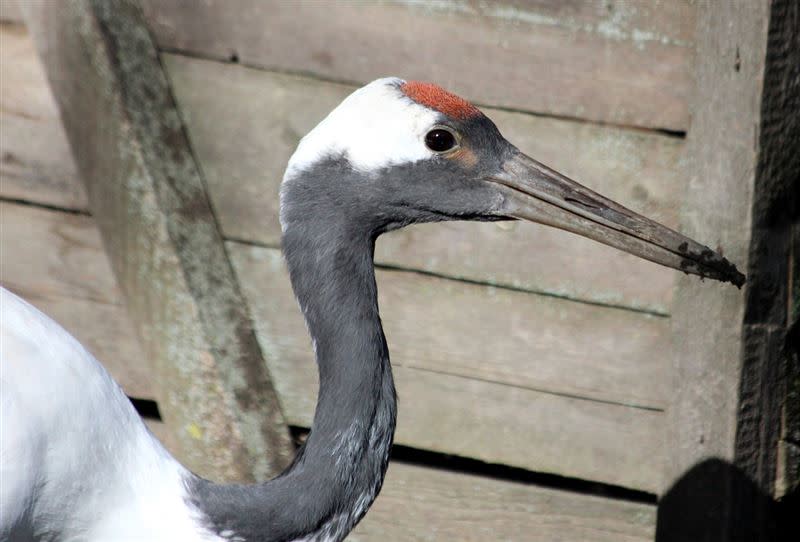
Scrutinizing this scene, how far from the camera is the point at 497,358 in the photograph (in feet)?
10.7

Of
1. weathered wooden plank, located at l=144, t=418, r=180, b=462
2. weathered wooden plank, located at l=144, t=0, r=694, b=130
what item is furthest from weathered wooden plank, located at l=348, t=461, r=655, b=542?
weathered wooden plank, located at l=144, t=0, r=694, b=130

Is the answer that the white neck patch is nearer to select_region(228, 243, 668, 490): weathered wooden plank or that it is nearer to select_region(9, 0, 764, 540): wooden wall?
select_region(9, 0, 764, 540): wooden wall

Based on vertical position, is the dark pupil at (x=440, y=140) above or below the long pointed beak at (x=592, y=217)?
above

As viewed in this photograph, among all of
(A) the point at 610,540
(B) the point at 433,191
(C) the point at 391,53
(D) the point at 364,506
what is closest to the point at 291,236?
(B) the point at 433,191

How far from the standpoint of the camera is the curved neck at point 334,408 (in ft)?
8.21

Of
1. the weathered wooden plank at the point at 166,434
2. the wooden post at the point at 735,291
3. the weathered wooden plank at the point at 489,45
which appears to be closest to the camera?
the wooden post at the point at 735,291

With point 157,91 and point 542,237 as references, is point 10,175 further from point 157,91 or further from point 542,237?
point 542,237

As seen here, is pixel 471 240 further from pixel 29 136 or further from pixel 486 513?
pixel 29 136

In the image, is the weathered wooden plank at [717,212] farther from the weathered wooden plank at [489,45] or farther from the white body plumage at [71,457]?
the white body plumage at [71,457]

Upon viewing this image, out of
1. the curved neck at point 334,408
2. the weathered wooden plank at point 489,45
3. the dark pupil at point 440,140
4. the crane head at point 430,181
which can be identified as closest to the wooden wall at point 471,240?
the weathered wooden plank at point 489,45

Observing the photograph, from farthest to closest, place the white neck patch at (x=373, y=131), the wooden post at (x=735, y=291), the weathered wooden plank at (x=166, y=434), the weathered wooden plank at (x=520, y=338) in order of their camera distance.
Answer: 1. the weathered wooden plank at (x=166, y=434)
2. the weathered wooden plank at (x=520, y=338)
3. the wooden post at (x=735, y=291)
4. the white neck patch at (x=373, y=131)

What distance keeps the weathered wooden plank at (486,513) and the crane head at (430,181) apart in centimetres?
98

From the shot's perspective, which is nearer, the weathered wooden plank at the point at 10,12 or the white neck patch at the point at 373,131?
the white neck patch at the point at 373,131

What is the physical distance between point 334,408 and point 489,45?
3.70 feet
